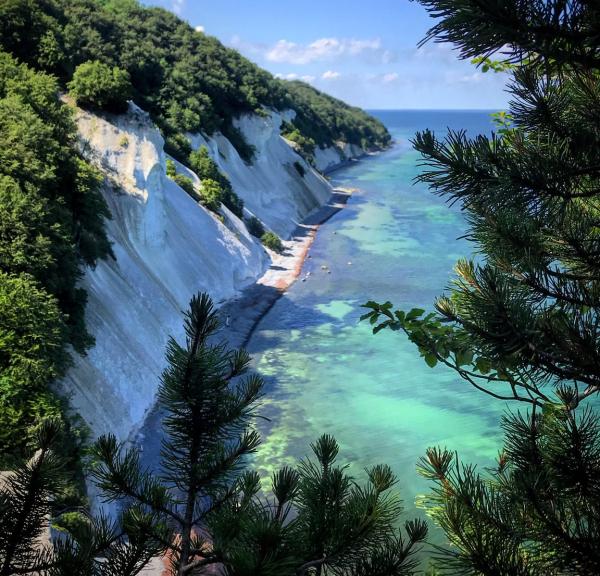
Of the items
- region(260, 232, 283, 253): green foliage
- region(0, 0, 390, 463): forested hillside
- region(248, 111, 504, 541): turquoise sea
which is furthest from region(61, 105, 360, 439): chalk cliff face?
region(248, 111, 504, 541): turquoise sea

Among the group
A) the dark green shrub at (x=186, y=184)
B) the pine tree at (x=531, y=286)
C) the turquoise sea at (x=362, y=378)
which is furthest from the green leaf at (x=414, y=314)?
the dark green shrub at (x=186, y=184)

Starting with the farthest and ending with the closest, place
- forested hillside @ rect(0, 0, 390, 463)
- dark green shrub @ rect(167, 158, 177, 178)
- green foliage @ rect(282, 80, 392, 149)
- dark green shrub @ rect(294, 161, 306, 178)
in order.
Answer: green foliage @ rect(282, 80, 392, 149)
dark green shrub @ rect(294, 161, 306, 178)
dark green shrub @ rect(167, 158, 177, 178)
forested hillside @ rect(0, 0, 390, 463)

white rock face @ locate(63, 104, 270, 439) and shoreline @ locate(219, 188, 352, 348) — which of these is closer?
white rock face @ locate(63, 104, 270, 439)

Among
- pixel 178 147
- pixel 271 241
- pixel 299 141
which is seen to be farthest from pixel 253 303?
pixel 299 141

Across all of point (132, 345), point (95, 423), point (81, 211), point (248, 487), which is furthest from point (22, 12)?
point (248, 487)

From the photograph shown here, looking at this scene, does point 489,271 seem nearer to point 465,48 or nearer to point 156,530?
point 465,48

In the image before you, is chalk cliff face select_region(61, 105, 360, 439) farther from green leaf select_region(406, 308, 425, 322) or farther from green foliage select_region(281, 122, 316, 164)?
green foliage select_region(281, 122, 316, 164)
